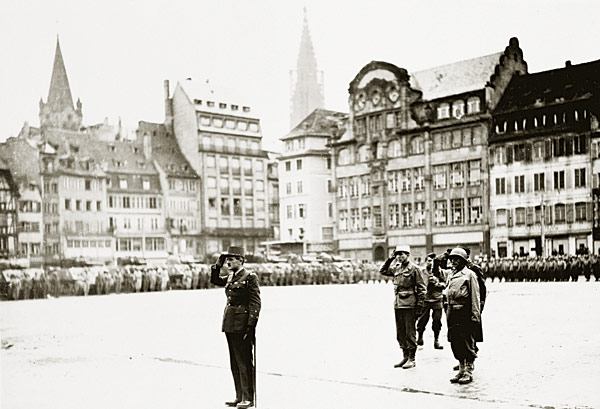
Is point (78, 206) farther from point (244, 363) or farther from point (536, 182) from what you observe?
point (244, 363)

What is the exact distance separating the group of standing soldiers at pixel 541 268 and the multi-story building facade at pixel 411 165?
3.83 ft

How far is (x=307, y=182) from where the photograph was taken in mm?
64250

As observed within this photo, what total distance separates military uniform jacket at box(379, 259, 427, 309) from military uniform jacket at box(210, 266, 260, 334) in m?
2.91

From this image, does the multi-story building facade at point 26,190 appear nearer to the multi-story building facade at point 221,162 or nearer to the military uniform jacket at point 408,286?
the military uniform jacket at point 408,286

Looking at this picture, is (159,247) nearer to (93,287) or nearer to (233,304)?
(93,287)

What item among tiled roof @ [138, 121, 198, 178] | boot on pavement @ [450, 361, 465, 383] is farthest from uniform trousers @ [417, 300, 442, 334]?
tiled roof @ [138, 121, 198, 178]

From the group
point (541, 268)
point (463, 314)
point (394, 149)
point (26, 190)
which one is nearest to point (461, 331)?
point (463, 314)

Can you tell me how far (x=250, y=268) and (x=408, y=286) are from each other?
1274 cm

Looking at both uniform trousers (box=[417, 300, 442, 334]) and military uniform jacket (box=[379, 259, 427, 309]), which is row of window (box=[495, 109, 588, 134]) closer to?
uniform trousers (box=[417, 300, 442, 334])

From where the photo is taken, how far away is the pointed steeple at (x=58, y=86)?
47.3 feet

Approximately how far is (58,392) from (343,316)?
9402mm

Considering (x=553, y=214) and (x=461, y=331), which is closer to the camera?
(x=461, y=331)

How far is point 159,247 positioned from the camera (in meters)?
35.7

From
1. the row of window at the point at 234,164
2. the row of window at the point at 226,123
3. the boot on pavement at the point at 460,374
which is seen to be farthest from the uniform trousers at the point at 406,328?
the row of window at the point at 234,164
